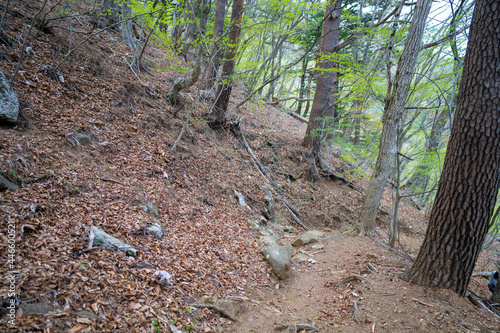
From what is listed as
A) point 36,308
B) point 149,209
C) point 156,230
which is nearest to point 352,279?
point 156,230

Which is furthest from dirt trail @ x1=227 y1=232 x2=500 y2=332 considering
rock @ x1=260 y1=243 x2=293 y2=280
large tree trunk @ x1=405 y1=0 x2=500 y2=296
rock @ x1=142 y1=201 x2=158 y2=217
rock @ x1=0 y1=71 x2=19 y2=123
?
rock @ x1=0 y1=71 x2=19 y2=123

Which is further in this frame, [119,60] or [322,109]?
[322,109]

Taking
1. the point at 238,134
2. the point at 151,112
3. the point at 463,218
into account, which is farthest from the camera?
the point at 238,134

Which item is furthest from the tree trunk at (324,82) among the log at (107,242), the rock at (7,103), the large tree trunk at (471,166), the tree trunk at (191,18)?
the rock at (7,103)

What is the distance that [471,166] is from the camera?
10.4 feet

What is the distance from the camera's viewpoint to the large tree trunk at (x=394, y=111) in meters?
5.16

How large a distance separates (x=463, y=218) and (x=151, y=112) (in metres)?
7.17

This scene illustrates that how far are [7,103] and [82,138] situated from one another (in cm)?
116

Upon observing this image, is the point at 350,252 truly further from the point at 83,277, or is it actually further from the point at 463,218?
the point at 83,277

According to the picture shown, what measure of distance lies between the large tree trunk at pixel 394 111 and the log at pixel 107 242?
558 cm

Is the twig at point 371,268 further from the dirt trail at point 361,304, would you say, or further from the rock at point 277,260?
the rock at point 277,260

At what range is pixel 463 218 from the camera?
10.5ft

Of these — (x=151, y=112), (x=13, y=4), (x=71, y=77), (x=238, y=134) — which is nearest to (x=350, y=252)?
(x=238, y=134)

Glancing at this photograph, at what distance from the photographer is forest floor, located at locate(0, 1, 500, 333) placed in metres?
2.50
